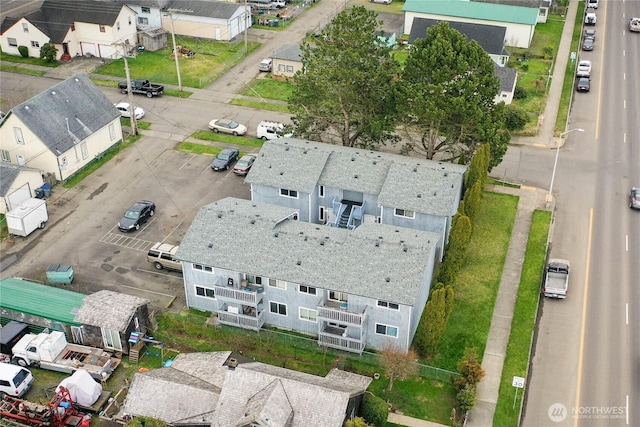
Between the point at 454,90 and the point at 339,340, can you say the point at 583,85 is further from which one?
the point at 339,340

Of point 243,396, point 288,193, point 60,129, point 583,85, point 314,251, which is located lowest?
point 243,396

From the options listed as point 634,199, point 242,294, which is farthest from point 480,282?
point 634,199

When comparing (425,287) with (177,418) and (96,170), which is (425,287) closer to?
(177,418)

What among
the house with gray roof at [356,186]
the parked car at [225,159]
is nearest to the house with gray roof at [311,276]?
the house with gray roof at [356,186]

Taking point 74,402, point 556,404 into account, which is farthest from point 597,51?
point 74,402

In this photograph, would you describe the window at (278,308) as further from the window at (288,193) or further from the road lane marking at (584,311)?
the road lane marking at (584,311)

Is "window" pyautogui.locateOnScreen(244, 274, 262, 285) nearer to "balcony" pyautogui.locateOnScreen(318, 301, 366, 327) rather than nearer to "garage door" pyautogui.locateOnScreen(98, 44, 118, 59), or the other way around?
"balcony" pyautogui.locateOnScreen(318, 301, 366, 327)

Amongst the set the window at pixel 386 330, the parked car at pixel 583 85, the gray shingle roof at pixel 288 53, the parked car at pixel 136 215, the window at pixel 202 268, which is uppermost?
the gray shingle roof at pixel 288 53
